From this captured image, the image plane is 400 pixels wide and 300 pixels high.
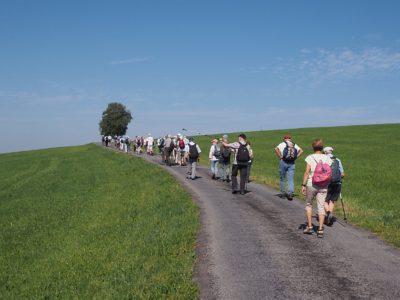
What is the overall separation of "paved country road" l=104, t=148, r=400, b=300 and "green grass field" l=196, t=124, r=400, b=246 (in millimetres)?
1409

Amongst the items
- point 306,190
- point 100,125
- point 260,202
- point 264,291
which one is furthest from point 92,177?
point 100,125

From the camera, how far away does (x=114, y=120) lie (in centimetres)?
11831

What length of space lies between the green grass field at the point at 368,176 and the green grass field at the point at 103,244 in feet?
16.6

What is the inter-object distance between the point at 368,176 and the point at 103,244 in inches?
834

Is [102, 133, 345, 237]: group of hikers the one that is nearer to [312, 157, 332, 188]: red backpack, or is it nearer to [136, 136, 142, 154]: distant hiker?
[312, 157, 332, 188]: red backpack

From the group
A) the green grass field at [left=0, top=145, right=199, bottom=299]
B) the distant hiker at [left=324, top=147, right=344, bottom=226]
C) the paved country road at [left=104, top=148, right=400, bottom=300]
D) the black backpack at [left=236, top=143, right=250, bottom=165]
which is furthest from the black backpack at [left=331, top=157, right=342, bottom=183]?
the black backpack at [left=236, top=143, right=250, bottom=165]

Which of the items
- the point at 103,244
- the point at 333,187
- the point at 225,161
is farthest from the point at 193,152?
the point at 333,187

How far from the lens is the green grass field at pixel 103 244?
28.0ft

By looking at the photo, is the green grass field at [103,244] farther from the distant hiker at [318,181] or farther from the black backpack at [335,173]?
the black backpack at [335,173]

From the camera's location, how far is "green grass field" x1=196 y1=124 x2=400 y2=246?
12.8 m

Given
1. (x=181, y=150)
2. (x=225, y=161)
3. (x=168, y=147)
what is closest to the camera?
(x=225, y=161)

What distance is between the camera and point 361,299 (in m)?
6.72

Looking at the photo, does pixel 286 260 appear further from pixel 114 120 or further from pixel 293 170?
pixel 114 120

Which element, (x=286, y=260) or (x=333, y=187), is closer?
(x=286, y=260)
